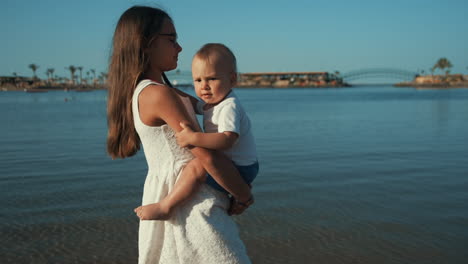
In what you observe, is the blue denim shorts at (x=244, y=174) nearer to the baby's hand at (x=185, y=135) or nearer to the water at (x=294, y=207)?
the baby's hand at (x=185, y=135)

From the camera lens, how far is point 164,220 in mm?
1856

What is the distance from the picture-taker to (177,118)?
5.68 ft

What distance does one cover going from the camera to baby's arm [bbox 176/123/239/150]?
169 cm

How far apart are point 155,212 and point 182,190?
0.17 metres

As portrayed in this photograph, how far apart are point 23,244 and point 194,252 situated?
346 cm

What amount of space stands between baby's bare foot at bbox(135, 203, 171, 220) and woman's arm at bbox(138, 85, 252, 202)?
0.88ft

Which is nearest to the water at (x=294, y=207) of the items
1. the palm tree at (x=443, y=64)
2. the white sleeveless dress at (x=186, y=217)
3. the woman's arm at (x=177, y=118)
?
the white sleeveless dress at (x=186, y=217)

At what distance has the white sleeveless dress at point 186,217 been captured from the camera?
5.82ft

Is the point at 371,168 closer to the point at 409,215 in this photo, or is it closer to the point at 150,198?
the point at 409,215

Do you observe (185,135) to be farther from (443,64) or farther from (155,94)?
(443,64)

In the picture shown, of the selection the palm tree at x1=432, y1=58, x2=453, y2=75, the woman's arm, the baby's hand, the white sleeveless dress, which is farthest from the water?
the palm tree at x1=432, y1=58, x2=453, y2=75

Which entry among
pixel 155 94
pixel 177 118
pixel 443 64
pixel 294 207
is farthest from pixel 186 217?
pixel 443 64

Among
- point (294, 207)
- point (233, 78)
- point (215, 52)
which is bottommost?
point (294, 207)

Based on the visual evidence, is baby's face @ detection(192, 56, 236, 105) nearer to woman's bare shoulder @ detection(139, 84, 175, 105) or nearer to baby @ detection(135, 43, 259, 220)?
baby @ detection(135, 43, 259, 220)
